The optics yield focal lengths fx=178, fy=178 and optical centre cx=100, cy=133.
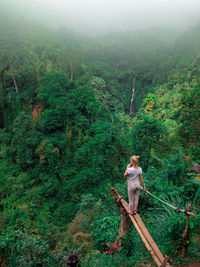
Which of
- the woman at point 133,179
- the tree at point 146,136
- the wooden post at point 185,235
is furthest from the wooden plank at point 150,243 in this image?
the tree at point 146,136

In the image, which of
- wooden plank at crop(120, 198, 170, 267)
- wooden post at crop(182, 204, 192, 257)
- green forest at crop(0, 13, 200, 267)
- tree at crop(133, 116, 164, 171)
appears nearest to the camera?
wooden post at crop(182, 204, 192, 257)

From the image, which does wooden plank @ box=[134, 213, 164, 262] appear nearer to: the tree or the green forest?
the green forest

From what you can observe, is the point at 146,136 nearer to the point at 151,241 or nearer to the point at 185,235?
the point at 151,241

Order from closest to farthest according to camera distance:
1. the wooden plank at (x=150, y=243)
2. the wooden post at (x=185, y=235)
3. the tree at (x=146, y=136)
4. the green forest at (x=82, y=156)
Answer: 1. the wooden post at (x=185, y=235)
2. the wooden plank at (x=150, y=243)
3. the green forest at (x=82, y=156)
4. the tree at (x=146, y=136)

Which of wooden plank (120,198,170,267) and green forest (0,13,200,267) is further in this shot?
green forest (0,13,200,267)

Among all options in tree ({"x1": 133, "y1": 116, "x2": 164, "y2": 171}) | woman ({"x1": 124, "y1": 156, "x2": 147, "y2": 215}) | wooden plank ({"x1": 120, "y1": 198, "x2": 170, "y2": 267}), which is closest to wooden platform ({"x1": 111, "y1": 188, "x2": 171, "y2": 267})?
wooden plank ({"x1": 120, "y1": 198, "x2": 170, "y2": 267})

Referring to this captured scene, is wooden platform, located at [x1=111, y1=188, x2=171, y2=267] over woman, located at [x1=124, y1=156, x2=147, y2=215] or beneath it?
beneath

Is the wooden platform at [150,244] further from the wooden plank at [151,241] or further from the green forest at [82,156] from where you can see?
the green forest at [82,156]

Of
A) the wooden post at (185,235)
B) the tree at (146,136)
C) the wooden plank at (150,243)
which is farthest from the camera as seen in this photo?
the tree at (146,136)

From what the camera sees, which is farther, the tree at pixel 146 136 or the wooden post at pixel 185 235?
the tree at pixel 146 136

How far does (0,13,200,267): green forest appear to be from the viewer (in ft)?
10.4

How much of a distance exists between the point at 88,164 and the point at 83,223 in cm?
575

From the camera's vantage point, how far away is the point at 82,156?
12180 millimetres

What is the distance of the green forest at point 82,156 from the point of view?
125 inches
